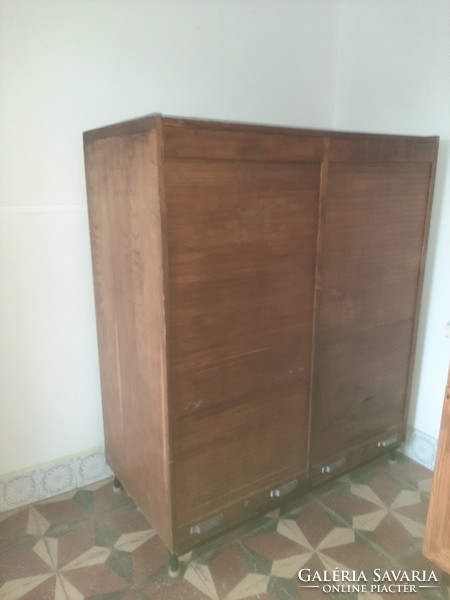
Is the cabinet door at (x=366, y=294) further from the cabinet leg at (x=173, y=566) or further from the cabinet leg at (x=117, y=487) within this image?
the cabinet leg at (x=117, y=487)

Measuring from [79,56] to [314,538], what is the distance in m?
1.85

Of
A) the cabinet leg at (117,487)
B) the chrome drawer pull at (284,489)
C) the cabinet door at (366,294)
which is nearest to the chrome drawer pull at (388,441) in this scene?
the cabinet door at (366,294)

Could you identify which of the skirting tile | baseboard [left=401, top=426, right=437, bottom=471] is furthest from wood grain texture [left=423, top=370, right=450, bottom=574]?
the skirting tile

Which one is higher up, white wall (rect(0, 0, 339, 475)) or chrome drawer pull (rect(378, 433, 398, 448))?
white wall (rect(0, 0, 339, 475))

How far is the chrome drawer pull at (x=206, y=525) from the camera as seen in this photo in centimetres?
149

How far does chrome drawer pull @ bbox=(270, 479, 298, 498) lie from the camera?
1656 mm

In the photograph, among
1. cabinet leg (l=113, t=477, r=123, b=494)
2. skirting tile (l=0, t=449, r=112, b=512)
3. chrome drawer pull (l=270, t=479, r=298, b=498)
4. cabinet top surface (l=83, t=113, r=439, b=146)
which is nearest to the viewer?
cabinet top surface (l=83, t=113, r=439, b=146)

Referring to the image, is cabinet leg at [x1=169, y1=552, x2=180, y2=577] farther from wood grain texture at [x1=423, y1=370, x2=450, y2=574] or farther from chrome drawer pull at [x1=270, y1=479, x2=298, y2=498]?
wood grain texture at [x1=423, y1=370, x2=450, y2=574]

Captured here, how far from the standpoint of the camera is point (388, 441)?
1.96 meters

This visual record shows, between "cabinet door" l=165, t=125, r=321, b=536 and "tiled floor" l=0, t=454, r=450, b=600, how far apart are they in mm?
178

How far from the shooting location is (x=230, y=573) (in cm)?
153

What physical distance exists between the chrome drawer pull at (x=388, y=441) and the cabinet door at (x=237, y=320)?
484mm

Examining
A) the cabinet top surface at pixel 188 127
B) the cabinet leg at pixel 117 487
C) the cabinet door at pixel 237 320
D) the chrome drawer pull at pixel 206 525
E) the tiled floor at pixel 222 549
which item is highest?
the cabinet top surface at pixel 188 127

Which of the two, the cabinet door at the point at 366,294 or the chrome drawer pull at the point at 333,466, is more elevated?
the cabinet door at the point at 366,294
